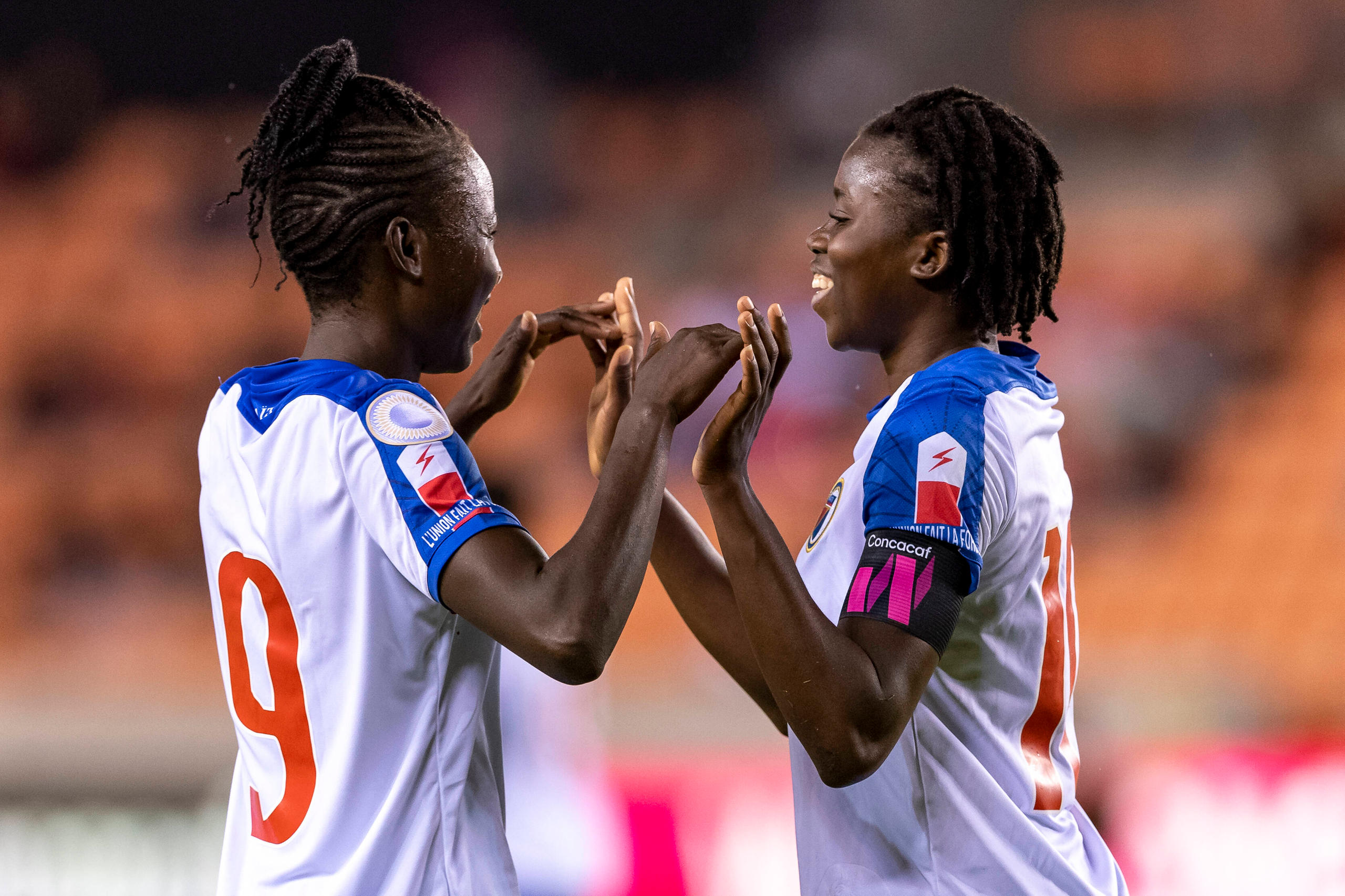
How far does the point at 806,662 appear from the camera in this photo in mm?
1198

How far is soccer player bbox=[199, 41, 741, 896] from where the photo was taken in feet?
3.90

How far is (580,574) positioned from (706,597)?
62 centimetres

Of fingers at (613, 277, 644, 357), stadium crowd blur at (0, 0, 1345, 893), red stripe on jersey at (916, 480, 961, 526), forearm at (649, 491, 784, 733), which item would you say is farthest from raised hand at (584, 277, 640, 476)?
stadium crowd blur at (0, 0, 1345, 893)

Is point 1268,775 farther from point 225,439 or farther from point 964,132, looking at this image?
point 225,439

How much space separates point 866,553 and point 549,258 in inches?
208

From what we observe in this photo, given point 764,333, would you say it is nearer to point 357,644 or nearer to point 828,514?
point 828,514

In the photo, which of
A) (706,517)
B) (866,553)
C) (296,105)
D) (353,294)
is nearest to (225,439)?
(353,294)

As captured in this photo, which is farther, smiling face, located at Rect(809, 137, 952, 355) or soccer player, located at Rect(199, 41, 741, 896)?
smiling face, located at Rect(809, 137, 952, 355)

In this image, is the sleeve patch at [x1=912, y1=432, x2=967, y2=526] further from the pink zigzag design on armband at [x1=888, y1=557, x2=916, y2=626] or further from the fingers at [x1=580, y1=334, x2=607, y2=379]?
the fingers at [x1=580, y1=334, x2=607, y2=379]

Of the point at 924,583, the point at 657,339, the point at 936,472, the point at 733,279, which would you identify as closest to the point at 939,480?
the point at 936,472

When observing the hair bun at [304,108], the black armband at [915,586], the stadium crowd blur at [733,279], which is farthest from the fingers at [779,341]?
the stadium crowd blur at [733,279]

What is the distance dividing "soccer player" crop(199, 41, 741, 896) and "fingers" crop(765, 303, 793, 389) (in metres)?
0.05

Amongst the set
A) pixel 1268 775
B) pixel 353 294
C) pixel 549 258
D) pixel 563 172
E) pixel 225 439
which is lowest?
pixel 1268 775

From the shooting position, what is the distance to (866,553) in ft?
4.20
